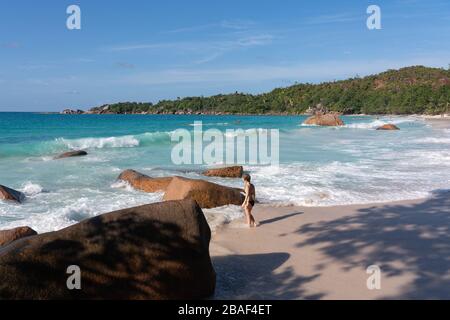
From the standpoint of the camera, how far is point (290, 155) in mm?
23328

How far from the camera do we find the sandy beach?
5727 millimetres

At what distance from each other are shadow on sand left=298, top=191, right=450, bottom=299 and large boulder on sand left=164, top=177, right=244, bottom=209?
251cm

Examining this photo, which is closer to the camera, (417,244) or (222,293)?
(222,293)

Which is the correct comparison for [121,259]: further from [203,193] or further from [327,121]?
[327,121]

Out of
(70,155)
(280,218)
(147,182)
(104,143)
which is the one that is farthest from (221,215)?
(104,143)

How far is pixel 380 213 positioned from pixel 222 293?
17.4ft

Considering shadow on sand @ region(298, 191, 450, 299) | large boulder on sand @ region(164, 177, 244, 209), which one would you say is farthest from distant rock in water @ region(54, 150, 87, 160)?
shadow on sand @ region(298, 191, 450, 299)

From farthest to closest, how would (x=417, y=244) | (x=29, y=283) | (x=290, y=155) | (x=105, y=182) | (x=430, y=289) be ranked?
(x=290, y=155)
(x=105, y=182)
(x=417, y=244)
(x=430, y=289)
(x=29, y=283)

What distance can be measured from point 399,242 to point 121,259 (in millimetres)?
4871

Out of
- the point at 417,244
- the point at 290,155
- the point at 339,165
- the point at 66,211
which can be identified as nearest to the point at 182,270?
the point at 417,244

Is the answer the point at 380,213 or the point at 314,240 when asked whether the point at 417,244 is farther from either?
the point at 380,213

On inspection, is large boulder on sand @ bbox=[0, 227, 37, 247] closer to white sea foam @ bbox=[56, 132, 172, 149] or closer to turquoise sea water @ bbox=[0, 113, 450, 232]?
turquoise sea water @ bbox=[0, 113, 450, 232]

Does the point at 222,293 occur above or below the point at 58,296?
below

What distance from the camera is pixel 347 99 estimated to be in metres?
128
